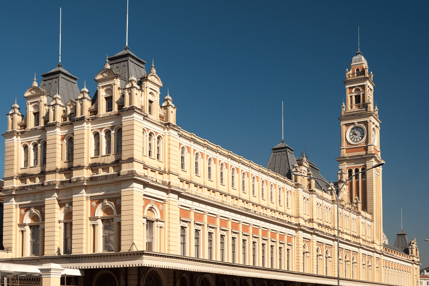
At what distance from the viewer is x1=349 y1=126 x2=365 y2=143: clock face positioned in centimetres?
9100

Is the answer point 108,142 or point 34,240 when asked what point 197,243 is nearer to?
point 108,142

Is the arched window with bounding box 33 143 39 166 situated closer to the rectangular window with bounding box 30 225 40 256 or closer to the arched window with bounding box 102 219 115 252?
the rectangular window with bounding box 30 225 40 256

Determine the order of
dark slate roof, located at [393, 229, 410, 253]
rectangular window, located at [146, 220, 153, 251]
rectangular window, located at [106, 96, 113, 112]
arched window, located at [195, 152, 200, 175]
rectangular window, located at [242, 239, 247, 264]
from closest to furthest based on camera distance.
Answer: rectangular window, located at [146, 220, 153, 251] < rectangular window, located at [106, 96, 113, 112] < arched window, located at [195, 152, 200, 175] < rectangular window, located at [242, 239, 247, 264] < dark slate roof, located at [393, 229, 410, 253]

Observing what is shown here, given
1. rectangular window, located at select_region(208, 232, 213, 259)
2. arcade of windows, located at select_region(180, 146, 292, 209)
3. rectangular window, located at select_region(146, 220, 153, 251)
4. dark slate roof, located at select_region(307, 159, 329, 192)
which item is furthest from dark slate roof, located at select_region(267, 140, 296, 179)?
rectangular window, located at select_region(146, 220, 153, 251)

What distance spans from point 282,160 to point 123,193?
32331 mm

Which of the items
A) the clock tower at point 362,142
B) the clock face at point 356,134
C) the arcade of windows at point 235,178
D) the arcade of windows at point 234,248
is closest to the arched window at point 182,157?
the arcade of windows at point 235,178

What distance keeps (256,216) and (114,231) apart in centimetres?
1769

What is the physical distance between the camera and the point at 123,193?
39.1 m

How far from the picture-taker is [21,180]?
147 feet

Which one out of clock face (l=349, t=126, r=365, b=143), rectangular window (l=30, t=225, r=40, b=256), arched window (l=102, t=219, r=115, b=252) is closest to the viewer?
arched window (l=102, t=219, r=115, b=252)

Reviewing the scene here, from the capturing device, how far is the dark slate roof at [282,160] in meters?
67.6

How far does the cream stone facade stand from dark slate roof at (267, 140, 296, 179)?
450 inches

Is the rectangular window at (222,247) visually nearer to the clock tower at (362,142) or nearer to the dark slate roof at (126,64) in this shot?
the dark slate roof at (126,64)

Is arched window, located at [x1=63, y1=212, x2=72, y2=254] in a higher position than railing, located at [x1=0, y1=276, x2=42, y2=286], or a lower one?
higher
